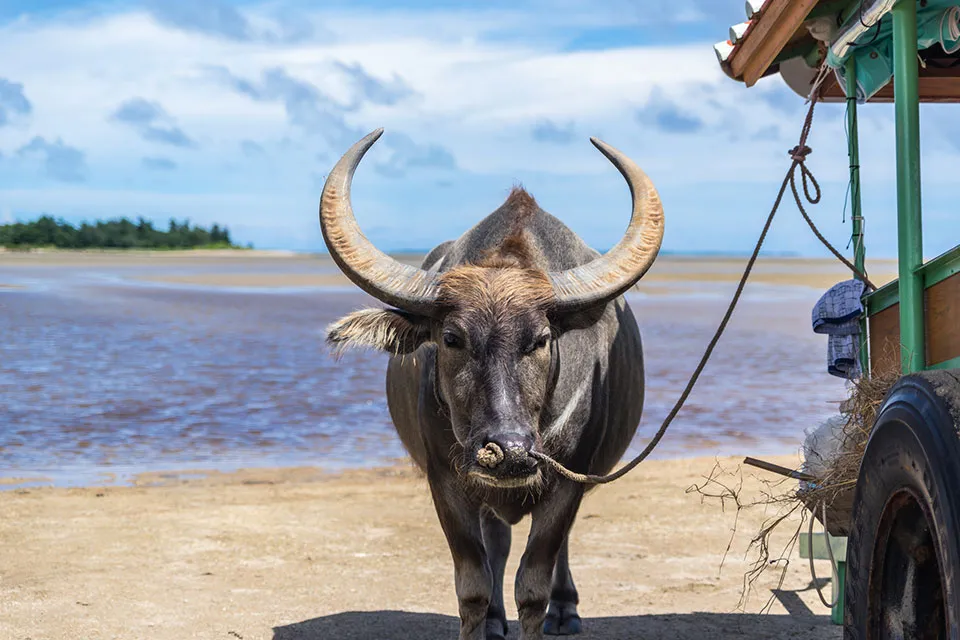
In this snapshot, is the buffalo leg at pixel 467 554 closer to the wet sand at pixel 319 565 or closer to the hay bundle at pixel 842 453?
the wet sand at pixel 319 565

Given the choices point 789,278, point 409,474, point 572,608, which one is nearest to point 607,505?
point 409,474

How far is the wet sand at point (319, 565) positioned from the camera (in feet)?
19.7

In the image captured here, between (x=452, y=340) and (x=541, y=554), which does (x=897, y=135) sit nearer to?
(x=452, y=340)

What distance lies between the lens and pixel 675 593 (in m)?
6.64

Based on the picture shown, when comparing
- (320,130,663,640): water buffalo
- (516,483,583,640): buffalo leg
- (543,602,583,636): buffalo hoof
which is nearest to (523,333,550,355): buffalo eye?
(320,130,663,640): water buffalo

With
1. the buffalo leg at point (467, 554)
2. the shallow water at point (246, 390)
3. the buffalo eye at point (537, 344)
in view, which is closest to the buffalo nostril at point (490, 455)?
the buffalo eye at point (537, 344)

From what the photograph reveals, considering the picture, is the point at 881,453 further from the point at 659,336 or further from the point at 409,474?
the point at 659,336

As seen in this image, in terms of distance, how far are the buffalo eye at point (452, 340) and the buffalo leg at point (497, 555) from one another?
1.66 m

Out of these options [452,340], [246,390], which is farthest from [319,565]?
[246,390]

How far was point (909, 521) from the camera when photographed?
3410 mm

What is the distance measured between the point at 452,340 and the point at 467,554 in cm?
111

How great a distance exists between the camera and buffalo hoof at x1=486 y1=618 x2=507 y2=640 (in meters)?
5.92

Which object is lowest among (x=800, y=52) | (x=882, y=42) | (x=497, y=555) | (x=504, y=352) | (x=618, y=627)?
(x=618, y=627)

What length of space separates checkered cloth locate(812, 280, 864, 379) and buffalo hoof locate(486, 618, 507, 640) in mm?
2104
